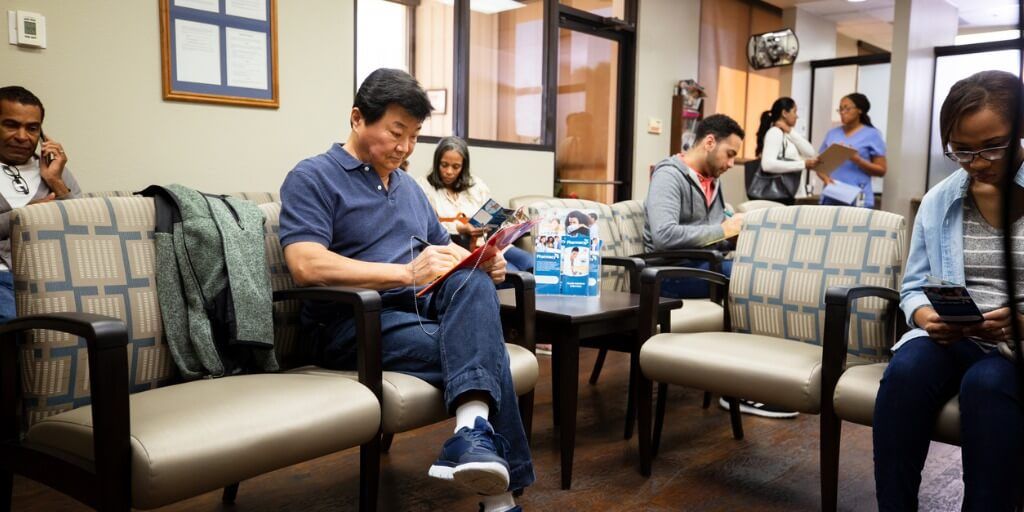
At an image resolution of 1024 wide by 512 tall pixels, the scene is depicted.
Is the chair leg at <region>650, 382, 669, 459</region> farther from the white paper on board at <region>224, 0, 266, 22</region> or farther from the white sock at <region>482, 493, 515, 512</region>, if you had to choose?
the white paper on board at <region>224, 0, 266, 22</region>

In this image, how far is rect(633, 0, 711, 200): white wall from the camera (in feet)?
19.2

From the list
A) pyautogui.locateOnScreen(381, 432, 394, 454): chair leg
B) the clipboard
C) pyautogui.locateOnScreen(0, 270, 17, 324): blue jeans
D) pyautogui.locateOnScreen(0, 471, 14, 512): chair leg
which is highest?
the clipboard

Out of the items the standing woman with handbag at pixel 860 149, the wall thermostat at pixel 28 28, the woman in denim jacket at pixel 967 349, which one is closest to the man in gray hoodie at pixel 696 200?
the woman in denim jacket at pixel 967 349

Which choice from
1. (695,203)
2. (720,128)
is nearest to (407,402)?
(695,203)

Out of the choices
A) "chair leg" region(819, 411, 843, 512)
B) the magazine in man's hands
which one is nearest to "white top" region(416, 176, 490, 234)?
the magazine in man's hands

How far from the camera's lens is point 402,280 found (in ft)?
5.85

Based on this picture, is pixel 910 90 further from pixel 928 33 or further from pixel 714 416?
pixel 714 416

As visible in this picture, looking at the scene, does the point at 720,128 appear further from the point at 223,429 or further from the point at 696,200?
the point at 223,429

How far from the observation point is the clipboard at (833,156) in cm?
519

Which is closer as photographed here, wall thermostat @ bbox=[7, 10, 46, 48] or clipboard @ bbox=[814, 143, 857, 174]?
wall thermostat @ bbox=[7, 10, 46, 48]

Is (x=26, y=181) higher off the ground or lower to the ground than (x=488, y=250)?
higher

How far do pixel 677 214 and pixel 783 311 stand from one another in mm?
863

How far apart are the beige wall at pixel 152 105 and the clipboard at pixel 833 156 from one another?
3415mm

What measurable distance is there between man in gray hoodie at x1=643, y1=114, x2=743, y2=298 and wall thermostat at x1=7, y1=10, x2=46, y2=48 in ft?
8.04
